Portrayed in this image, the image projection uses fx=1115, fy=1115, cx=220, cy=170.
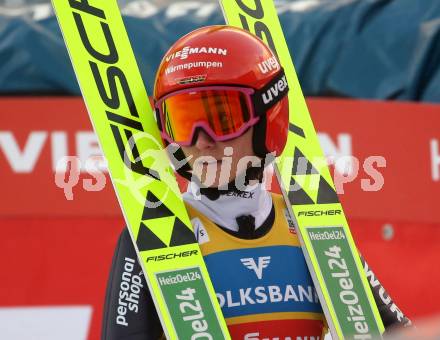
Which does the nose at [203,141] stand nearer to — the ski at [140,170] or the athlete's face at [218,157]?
the athlete's face at [218,157]

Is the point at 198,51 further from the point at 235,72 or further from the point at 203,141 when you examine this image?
the point at 203,141

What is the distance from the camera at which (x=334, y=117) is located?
486 cm

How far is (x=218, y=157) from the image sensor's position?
256cm

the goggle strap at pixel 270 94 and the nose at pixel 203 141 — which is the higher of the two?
the goggle strap at pixel 270 94

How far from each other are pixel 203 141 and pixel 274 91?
0.73 ft

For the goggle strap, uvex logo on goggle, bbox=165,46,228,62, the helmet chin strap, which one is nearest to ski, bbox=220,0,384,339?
the helmet chin strap

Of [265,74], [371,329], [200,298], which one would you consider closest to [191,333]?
[200,298]

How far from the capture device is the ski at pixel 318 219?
2660 millimetres

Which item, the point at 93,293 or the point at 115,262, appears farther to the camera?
the point at 93,293

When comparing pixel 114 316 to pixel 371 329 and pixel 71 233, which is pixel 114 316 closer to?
pixel 371 329

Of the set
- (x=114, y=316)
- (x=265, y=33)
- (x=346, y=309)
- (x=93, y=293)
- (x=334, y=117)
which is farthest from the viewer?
(x=334, y=117)

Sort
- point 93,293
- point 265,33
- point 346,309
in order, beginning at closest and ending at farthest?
point 346,309, point 265,33, point 93,293

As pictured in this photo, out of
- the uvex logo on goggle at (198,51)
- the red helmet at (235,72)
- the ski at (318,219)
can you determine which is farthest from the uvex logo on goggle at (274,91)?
the ski at (318,219)

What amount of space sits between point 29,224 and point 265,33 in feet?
5.85
